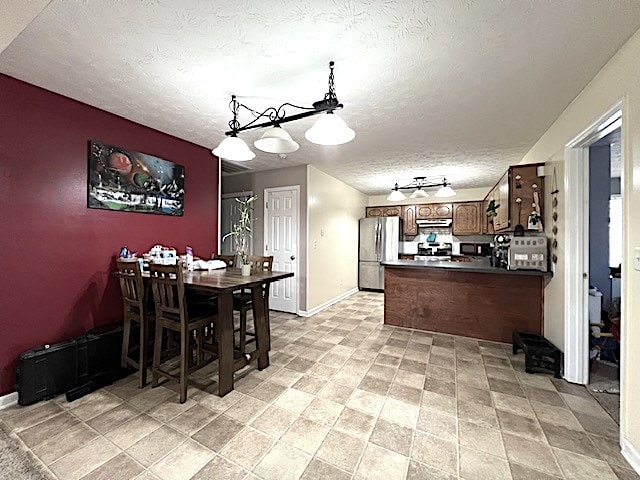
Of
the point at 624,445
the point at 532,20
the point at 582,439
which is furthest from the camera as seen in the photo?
the point at 582,439

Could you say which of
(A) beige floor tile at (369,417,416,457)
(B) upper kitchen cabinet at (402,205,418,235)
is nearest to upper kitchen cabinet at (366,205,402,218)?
(B) upper kitchen cabinet at (402,205,418,235)

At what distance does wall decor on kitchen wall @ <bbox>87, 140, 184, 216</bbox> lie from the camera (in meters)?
2.52

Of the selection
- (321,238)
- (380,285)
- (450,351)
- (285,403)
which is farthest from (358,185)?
(285,403)

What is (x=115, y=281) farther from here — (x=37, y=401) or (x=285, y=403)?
(x=285, y=403)

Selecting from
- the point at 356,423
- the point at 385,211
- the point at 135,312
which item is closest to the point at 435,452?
the point at 356,423

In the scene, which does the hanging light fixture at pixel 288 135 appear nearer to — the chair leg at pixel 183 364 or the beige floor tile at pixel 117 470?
the chair leg at pixel 183 364

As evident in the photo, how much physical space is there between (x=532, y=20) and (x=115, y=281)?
3.73 metres

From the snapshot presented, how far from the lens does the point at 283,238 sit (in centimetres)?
462

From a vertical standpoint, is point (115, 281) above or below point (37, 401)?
above

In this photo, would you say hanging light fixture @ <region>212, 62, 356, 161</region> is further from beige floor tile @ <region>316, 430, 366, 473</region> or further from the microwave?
the microwave

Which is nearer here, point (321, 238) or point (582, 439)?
point (582, 439)

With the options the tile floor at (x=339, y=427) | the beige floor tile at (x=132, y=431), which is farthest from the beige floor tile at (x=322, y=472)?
the beige floor tile at (x=132, y=431)

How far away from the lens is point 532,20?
1452 millimetres

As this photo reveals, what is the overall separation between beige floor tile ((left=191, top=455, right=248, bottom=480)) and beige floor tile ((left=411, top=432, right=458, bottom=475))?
96cm
